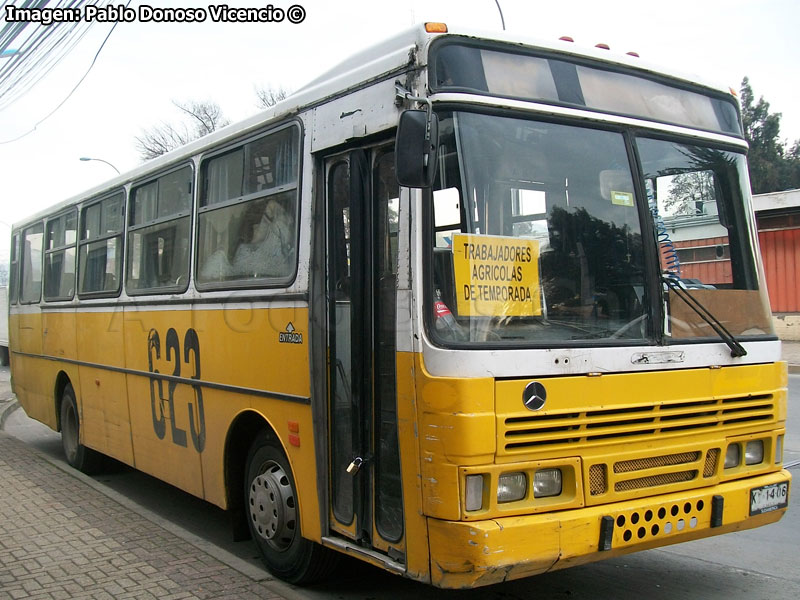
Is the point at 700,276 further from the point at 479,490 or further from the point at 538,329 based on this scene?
the point at 479,490

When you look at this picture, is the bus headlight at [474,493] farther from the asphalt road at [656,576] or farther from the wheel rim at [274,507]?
the wheel rim at [274,507]

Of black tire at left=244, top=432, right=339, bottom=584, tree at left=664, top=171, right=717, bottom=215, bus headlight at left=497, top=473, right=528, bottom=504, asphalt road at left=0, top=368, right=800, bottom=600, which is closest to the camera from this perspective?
bus headlight at left=497, top=473, right=528, bottom=504

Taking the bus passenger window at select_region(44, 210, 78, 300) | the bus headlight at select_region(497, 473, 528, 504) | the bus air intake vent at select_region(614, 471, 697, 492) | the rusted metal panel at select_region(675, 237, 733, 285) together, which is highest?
the bus passenger window at select_region(44, 210, 78, 300)

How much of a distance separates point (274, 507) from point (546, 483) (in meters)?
2.26

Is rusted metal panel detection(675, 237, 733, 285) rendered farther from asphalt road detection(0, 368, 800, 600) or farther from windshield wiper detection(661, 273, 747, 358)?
asphalt road detection(0, 368, 800, 600)

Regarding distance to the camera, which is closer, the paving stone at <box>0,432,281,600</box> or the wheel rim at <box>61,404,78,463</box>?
the paving stone at <box>0,432,281,600</box>

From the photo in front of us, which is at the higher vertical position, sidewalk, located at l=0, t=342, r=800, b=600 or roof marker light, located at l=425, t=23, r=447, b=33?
roof marker light, located at l=425, t=23, r=447, b=33

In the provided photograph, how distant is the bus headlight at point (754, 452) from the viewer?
4.98m

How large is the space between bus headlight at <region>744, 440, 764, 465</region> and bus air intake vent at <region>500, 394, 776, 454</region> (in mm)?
136

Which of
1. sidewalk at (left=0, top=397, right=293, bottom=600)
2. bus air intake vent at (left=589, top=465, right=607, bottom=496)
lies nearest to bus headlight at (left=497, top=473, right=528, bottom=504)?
bus air intake vent at (left=589, top=465, right=607, bottom=496)

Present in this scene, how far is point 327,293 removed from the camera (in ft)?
17.1

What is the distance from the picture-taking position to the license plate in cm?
486

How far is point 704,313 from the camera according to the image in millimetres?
4797

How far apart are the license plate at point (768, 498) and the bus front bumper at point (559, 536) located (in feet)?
1.00
